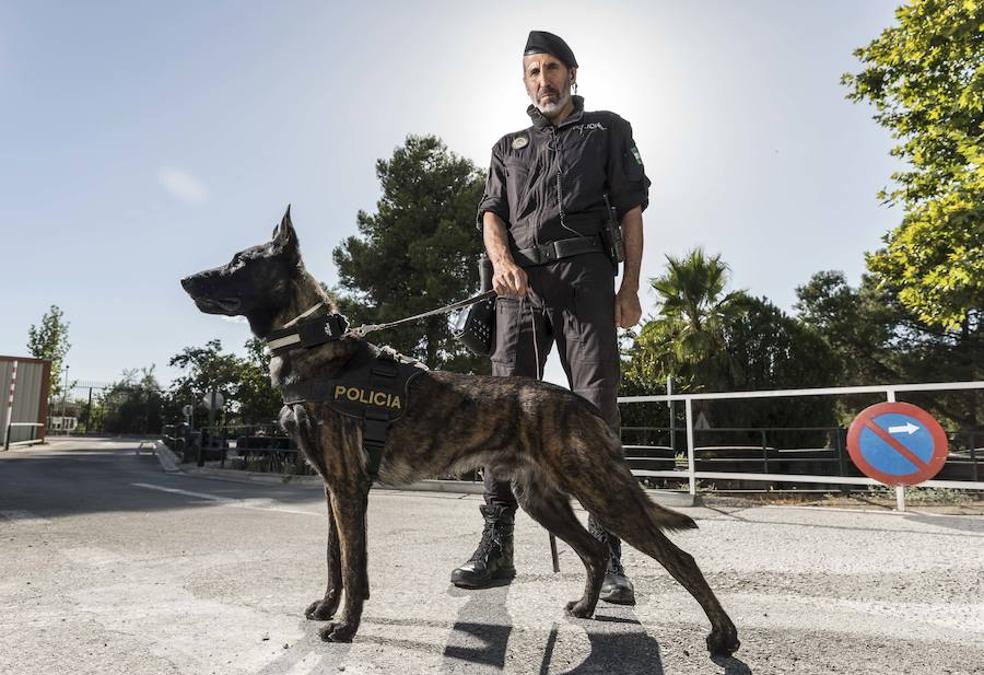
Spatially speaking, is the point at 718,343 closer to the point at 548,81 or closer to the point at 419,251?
the point at 419,251

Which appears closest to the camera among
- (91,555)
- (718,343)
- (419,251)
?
(91,555)

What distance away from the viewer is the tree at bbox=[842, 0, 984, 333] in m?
11.4

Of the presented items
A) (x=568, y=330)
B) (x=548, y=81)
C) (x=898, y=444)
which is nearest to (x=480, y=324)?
(x=568, y=330)

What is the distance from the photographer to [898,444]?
5043 mm

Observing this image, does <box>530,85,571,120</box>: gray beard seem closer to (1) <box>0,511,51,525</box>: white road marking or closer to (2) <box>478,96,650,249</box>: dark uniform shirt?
(2) <box>478,96,650,249</box>: dark uniform shirt

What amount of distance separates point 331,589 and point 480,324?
5.04 ft

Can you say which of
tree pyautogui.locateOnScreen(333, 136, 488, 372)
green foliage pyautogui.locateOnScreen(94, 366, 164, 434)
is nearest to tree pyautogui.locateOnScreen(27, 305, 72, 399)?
green foliage pyautogui.locateOnScreen(94, 366, 164, 434)

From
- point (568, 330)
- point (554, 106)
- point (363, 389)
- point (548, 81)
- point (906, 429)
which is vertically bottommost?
point (906, 429)

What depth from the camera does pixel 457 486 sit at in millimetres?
8703

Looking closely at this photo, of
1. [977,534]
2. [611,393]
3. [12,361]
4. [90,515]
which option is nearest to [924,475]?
[977,534]

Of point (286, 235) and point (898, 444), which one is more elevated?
point (286, 235)

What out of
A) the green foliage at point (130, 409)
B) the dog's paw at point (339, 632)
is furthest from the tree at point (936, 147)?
the green foliage at point (130, 409)

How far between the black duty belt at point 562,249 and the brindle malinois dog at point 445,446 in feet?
2.77

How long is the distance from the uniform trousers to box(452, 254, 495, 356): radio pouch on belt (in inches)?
4.7
